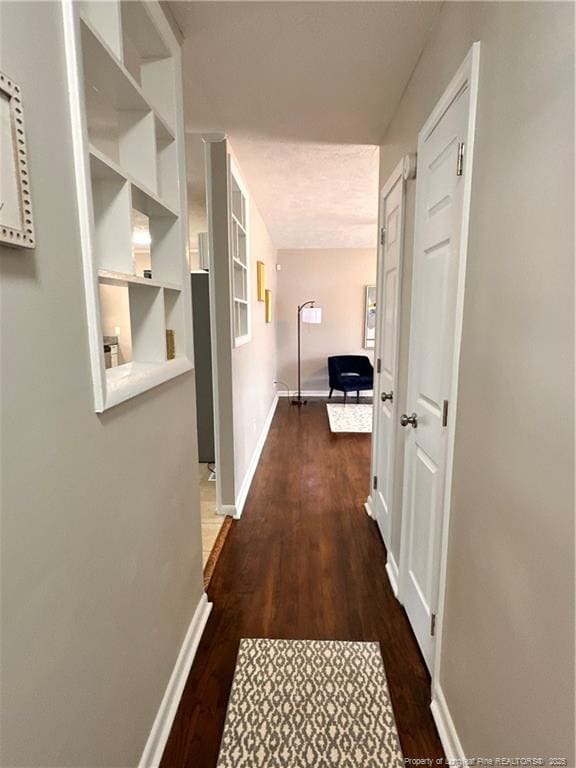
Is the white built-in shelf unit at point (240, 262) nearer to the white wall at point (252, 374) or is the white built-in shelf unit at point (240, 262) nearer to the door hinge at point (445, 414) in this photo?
the white wall at point (252, 374)

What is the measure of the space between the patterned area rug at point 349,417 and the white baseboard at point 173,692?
10.5 feet

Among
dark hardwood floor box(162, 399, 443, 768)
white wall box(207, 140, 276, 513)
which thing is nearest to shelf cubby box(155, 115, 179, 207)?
white wall box(207, 140, 276, 513)

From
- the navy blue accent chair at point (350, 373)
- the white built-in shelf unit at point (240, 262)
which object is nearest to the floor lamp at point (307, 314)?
the navy blue accent chair at point (350, 373)

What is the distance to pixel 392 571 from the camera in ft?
6.77

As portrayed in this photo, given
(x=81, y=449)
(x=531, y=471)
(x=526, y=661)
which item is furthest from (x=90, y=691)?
(x=531, y=471)

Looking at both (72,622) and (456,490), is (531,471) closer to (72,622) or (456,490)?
(456,490)

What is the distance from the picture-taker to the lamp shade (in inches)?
253

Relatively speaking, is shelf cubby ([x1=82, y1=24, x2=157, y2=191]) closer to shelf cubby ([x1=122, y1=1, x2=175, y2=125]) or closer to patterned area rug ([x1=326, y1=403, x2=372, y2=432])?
shelf cubby ([x1=122, y1=1, x2=175, y2=125])

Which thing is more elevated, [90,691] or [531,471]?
[531,471]

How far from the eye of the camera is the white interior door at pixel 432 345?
1.23 m

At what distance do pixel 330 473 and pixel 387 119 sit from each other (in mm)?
2650

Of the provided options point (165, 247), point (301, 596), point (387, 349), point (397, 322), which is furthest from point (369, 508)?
point (165, 247)

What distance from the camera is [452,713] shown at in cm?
125

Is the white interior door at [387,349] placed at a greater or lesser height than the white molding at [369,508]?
greater
